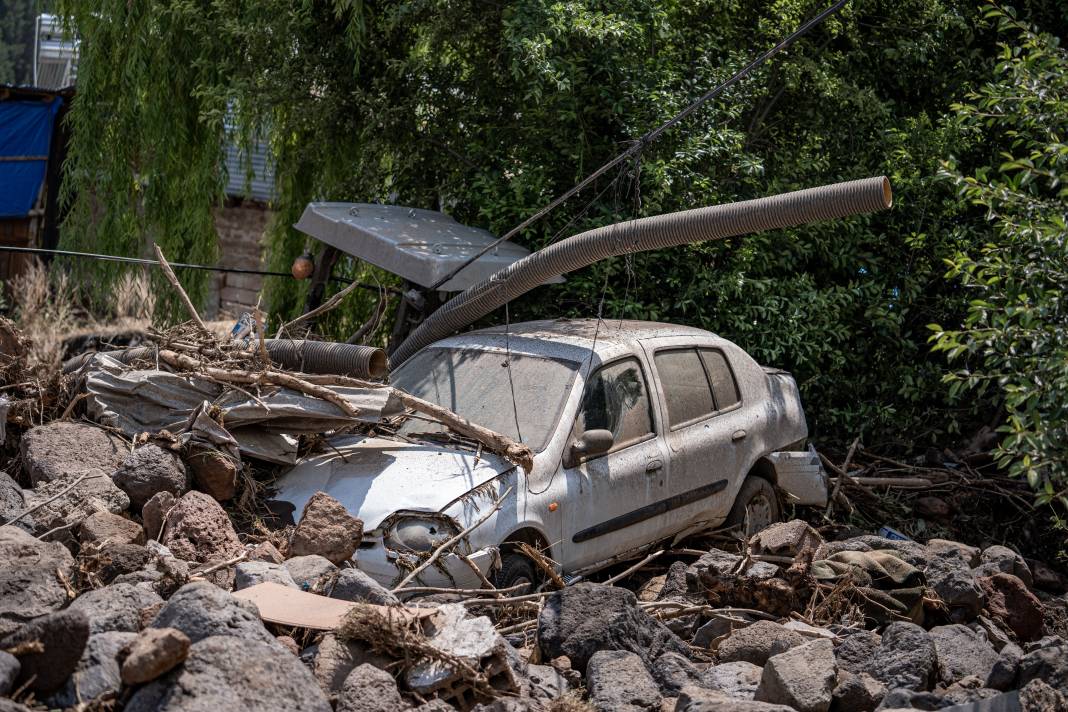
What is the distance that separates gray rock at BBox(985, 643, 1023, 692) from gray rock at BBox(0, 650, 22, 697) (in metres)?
4.32

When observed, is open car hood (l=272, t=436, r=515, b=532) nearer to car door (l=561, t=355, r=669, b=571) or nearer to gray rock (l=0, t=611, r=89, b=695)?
car door (l=561, t=355, r=669, b=571)

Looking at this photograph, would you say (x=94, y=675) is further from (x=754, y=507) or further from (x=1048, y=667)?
(x=754, y=507)

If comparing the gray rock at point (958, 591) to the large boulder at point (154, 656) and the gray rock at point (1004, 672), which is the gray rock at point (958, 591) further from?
the large boulder at point (154, 656)

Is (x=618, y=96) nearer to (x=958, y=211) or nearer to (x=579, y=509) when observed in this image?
(x=958, y=211)

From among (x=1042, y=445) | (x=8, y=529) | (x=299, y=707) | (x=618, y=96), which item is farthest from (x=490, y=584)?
(x=618, y=96)

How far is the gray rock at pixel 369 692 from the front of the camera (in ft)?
14.2

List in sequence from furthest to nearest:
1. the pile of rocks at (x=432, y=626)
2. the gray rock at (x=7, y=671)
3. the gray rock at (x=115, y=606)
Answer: the gray rock at (x=115, y=606)
the pile of rocks at (x=432, y=626)
the gray rock at (x=7, y=671)

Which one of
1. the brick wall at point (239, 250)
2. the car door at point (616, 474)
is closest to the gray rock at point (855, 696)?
the car door at point (616, 474)

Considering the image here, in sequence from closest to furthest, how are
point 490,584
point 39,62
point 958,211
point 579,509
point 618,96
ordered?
point 490,584, point 579,509, point 618,96, point 958,211, point 39,62

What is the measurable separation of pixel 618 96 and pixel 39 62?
22268mm

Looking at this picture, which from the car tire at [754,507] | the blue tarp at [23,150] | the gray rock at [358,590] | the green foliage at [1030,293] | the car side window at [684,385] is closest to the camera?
the gray rock at [358,590]

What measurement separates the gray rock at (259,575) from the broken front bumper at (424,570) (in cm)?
55

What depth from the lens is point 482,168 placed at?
10.5 m

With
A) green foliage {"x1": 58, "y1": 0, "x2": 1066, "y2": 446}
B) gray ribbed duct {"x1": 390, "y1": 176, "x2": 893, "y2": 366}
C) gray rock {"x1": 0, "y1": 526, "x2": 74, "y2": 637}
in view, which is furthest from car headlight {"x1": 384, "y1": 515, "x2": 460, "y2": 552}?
green foliage {"x1": 58, "y1": 0, "x2": 1066, "y2": 446}
